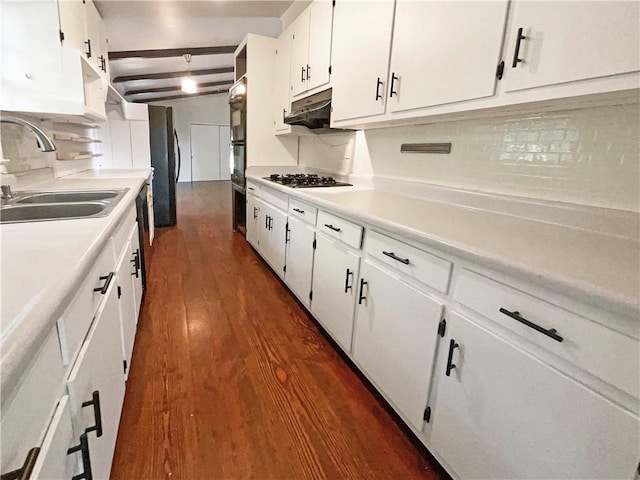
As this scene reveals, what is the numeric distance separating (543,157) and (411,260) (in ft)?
2.36

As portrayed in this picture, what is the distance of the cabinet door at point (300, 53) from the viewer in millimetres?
2824

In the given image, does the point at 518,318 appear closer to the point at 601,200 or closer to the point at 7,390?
the point at 601,200

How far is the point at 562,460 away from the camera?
30.6 inches

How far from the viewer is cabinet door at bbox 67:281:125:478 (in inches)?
30.4

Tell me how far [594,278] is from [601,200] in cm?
65

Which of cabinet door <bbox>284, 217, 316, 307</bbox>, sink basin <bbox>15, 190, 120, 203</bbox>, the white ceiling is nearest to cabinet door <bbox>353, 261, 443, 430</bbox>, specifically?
cabinet door <bbox>284, 217, 316, 307</bbox>

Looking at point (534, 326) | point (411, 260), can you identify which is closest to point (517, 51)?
point (411, 260)

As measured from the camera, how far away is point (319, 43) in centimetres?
261

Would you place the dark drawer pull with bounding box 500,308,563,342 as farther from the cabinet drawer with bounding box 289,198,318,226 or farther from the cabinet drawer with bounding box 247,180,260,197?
the cabinet drawer with bounding box 247,180,260,197

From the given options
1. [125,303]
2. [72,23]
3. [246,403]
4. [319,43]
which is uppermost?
[319,43]

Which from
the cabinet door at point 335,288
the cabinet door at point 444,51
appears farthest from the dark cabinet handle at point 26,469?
the cabinet door at point 444,51

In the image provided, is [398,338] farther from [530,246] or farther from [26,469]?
[26,469]

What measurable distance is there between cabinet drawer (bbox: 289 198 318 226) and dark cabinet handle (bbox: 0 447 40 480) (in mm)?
1680

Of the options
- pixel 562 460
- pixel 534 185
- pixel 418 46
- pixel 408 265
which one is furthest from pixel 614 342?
pixel 418 46
